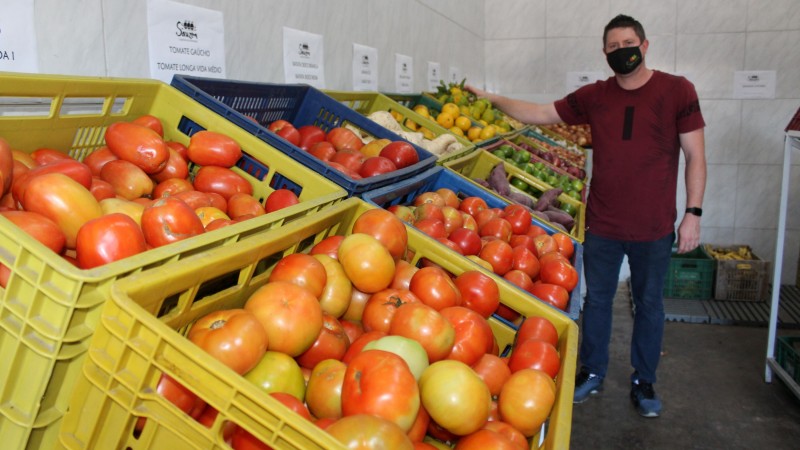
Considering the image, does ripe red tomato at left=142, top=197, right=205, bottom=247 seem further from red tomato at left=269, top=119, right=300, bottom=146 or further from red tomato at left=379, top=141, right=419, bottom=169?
red tomato at left=379, top=141, right=419, bottom=169

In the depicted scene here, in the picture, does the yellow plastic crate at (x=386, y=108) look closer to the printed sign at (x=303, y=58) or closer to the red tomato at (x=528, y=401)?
the printed sign at (x=303, y=58)

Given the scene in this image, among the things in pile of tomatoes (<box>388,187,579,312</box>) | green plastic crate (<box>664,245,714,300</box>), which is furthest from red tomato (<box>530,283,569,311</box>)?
green plastic crate (<box>664,245,714,300</box>)

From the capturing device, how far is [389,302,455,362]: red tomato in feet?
4.34

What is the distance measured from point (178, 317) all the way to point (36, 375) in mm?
249

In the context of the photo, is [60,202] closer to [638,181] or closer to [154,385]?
[154,385]

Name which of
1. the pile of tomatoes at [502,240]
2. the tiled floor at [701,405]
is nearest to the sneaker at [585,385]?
the tiled floor at [701,405]

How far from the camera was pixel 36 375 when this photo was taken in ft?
2.80

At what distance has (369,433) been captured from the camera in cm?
89

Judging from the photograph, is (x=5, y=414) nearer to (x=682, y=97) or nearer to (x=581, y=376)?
(x=682, y=97)

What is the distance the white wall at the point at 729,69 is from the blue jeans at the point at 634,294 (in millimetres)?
3648

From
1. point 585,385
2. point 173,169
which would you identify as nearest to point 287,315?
point 173,169

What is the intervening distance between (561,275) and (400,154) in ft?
2.46

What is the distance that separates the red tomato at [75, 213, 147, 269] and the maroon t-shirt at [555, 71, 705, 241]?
2.89 m

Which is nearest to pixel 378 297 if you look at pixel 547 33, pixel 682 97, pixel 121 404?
pixel 121 404
